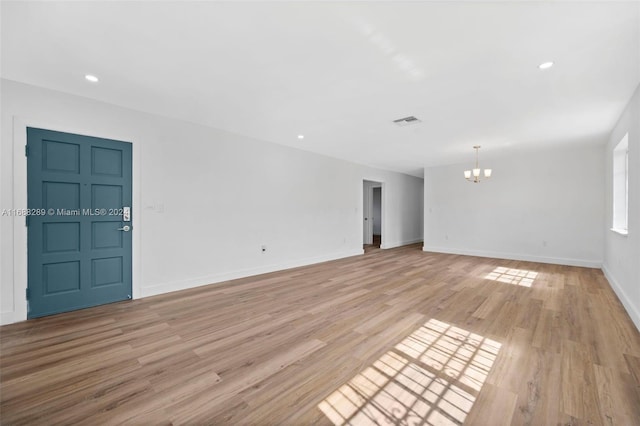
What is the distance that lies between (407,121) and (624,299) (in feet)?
11.9

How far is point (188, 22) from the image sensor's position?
1947mm

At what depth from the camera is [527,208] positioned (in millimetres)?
6453

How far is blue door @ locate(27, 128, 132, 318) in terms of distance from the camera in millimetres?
2961

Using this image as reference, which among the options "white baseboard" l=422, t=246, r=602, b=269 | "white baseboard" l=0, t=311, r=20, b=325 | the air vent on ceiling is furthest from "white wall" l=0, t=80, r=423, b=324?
"white baseboard" l=422, t=246, r=602, b=269

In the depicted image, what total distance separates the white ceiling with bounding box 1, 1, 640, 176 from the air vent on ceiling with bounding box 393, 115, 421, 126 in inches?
4.2

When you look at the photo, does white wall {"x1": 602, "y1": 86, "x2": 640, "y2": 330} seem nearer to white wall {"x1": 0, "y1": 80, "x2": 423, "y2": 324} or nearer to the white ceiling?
the white ceiling

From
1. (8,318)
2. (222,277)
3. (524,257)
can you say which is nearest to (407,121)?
(222,277)

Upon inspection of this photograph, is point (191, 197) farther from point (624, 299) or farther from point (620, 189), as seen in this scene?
point (620, 189)

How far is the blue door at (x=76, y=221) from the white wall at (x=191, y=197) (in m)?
0.10

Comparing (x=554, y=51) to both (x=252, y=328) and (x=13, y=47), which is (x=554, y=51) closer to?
(x=252, y=328)

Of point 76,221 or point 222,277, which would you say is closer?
point 76,221

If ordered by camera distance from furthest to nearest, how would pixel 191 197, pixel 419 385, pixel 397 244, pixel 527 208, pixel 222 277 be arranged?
1. pixel 397 244
2. pixel 527 208
3. pixel 222 277
4. pixel 191 197
5. pixel 419 385

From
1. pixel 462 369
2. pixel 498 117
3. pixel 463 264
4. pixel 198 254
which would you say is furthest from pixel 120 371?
pixel 463 264

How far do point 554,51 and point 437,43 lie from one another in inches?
41.5
